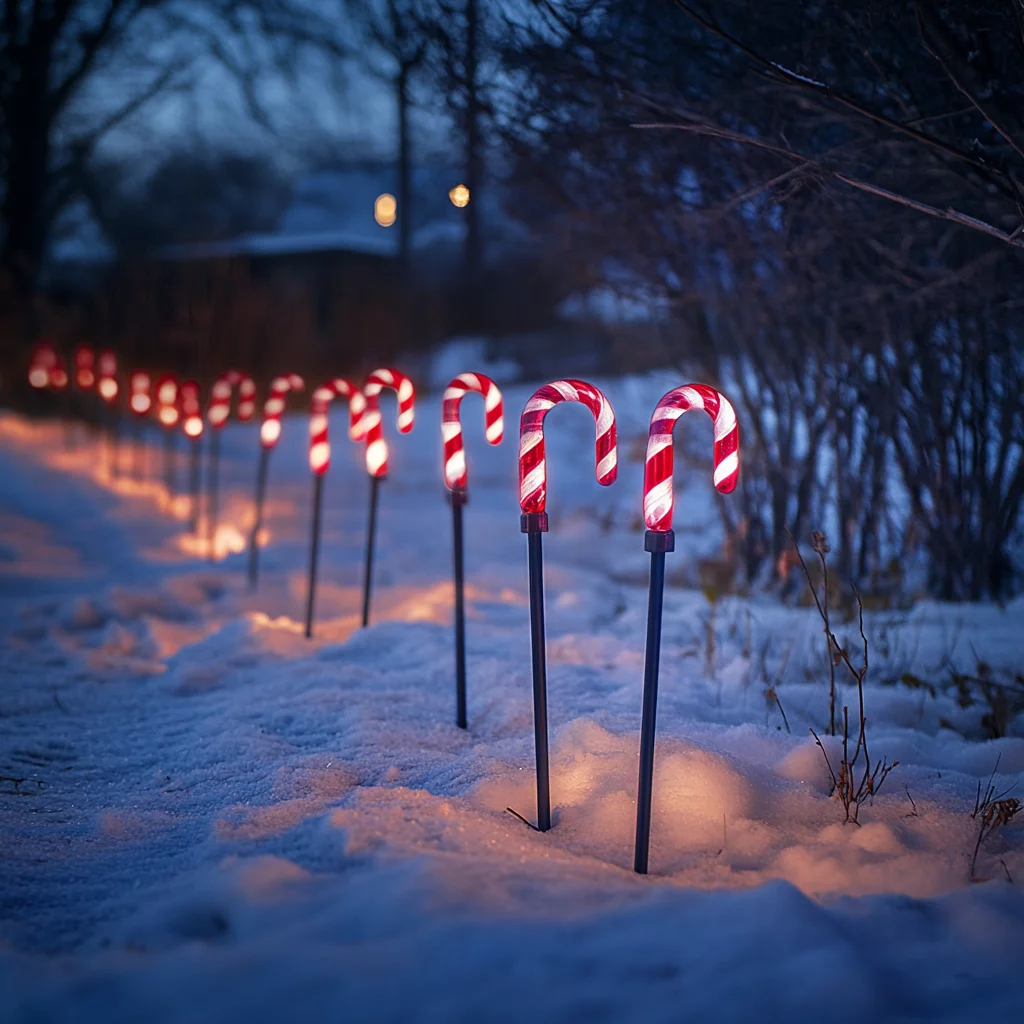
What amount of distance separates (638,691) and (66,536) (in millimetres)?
6075

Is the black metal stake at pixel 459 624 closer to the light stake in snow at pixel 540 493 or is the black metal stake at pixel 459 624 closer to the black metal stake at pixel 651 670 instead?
the light stake in snow at pixel 540 493

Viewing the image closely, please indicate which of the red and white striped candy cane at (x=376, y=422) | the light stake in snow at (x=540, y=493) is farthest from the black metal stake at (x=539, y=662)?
the red and white striped candy cane at (x=376, y=422)

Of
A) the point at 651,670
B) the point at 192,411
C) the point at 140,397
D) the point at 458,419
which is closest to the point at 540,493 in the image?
the point at 651,670

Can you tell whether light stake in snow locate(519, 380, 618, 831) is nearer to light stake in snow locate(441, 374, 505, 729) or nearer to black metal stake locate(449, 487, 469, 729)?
light stake in snow locate(441, 374, 505, 729)

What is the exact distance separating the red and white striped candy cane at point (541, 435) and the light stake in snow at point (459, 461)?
77 centimetres

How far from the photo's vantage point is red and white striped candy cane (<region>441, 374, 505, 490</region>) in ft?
13.0

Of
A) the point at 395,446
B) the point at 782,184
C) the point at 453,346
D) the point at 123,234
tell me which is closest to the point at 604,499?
the point at 395,446

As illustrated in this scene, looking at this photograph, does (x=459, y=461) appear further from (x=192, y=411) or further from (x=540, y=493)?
(x=192, y=411)

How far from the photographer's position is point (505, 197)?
7480mm

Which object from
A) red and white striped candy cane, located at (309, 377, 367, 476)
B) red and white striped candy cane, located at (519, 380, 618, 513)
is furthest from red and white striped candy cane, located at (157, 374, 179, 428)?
red and white striped candy cane, located at (519, 380, 618, 513)

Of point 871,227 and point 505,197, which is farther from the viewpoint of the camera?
point 505,197

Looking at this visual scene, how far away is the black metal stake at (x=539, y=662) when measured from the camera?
9.55 ft

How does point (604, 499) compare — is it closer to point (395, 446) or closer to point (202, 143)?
point (395, 446)

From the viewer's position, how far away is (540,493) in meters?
3.09
